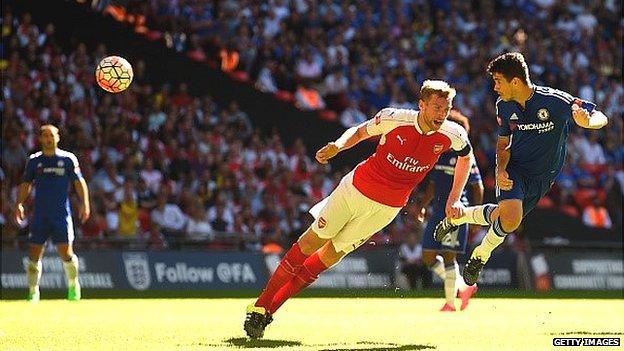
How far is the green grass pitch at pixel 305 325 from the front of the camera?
10859 mm

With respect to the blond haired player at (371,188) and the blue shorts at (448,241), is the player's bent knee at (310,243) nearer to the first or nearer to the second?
the blond haired player at (371,188)

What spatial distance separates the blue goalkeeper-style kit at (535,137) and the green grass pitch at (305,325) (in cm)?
151

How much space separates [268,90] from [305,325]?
1462cm

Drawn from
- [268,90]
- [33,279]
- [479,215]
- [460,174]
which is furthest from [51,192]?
[268,90]

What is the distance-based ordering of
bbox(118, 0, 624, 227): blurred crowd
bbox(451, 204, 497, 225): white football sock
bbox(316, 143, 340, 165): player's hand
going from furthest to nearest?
bbox(118, 0, 624, 227): blurred crowd, bbox(451, 204, 497, 225): white football sock, bbox(316, 143, 340, 165): player's hand

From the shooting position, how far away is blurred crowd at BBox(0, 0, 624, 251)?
23.5 meters

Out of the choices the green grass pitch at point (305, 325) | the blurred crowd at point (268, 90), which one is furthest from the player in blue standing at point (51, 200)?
the blurred crowd at point (268, 90)

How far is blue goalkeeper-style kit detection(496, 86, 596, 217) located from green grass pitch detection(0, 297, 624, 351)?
1.51 metres

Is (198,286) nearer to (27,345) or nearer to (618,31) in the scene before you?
(27,345)

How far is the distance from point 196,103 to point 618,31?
1426 cm

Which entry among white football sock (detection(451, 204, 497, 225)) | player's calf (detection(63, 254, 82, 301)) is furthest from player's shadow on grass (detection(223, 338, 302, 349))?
player's calf (detection(63, 254, 82, 301))

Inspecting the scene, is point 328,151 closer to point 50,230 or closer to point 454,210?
point 454,210

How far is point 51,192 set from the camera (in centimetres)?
1817

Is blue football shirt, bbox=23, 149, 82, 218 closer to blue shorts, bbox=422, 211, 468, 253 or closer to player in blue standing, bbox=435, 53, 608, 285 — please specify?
blue shorts, bbox=422, 211, 468, 253
